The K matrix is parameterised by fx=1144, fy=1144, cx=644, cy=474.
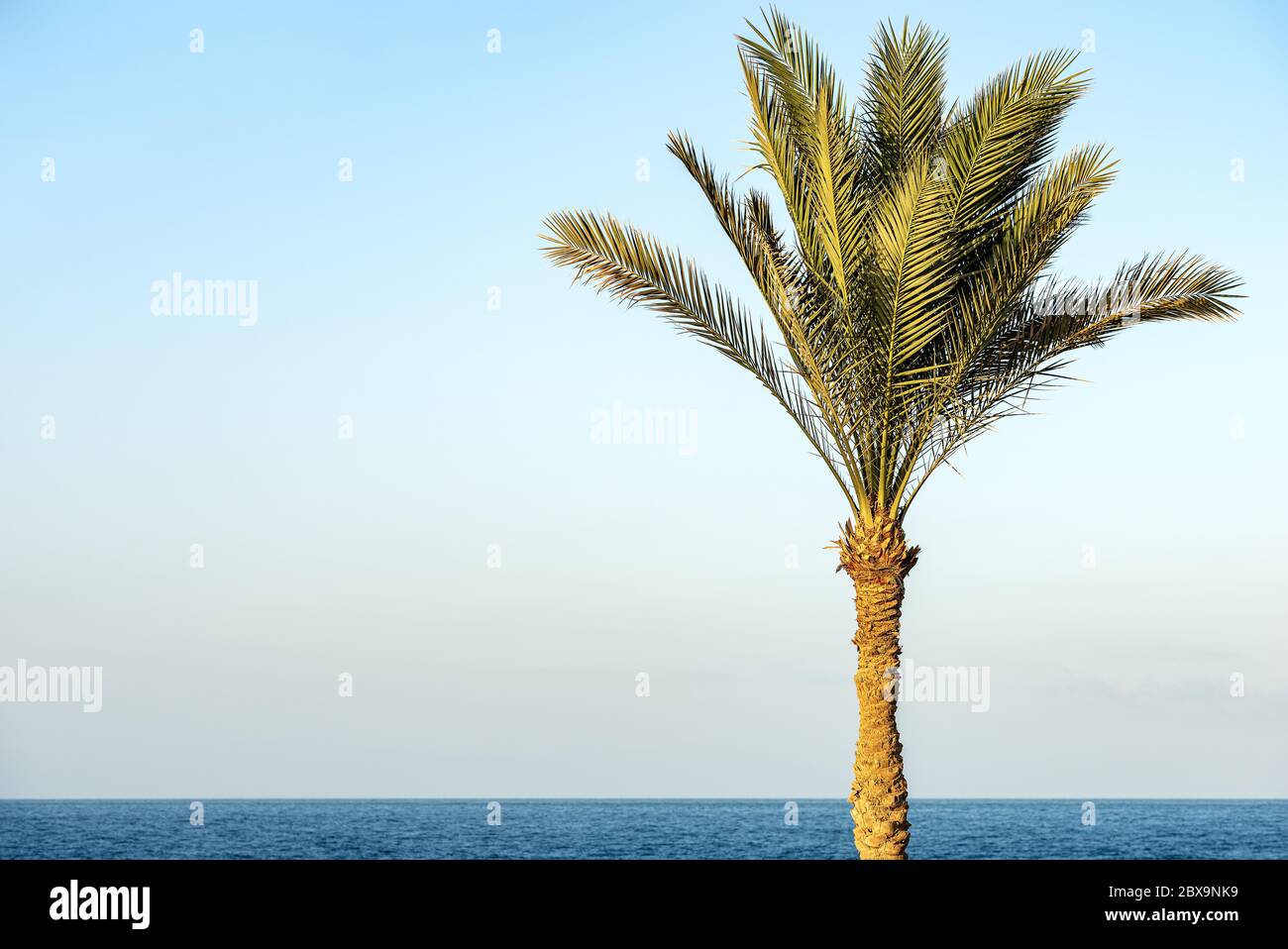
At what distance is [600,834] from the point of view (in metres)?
76.0

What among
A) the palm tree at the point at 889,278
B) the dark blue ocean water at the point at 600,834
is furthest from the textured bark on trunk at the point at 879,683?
the dark blue ocean water at the point at 600,834

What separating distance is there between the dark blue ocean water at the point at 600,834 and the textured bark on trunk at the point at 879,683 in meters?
48.1

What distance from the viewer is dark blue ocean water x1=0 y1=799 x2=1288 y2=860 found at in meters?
63.0

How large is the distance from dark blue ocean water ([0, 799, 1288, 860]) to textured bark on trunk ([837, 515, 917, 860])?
158 ft

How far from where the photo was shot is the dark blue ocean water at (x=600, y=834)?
207 ft

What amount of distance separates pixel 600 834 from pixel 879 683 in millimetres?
68601

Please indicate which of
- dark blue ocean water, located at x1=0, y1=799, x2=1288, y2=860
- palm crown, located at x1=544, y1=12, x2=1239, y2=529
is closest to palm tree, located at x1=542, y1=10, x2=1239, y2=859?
palm crown, located at x1=544, y1=12, x2=1239, y2=529
